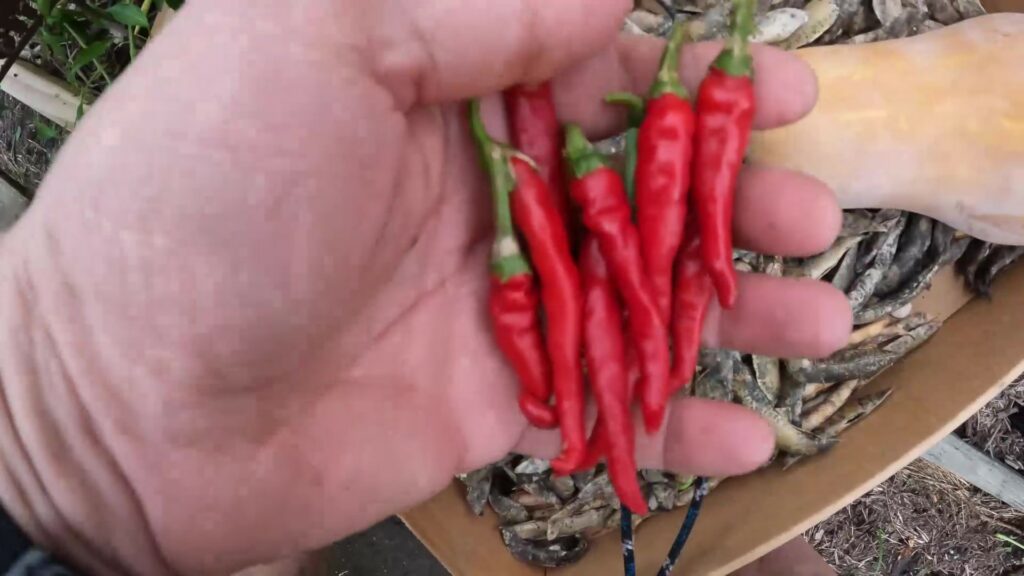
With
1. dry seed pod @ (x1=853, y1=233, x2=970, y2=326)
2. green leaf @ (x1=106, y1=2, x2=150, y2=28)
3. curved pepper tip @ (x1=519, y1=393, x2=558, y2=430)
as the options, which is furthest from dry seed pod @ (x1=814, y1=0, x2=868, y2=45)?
green leaf @ (x1=106, y1=2, x2=150, y2=28)

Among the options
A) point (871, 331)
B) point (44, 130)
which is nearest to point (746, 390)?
point (871, 331)

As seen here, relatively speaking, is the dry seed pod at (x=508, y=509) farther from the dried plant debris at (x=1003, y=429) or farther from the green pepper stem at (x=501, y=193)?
the dried plant debris at (x=1003, y=429)

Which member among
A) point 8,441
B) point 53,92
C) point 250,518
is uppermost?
point 53,92

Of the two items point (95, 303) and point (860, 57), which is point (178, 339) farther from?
point (860, 57)

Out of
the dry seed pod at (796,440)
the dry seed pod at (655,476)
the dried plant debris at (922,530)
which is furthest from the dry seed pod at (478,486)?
the dried plant debris at (922,530)

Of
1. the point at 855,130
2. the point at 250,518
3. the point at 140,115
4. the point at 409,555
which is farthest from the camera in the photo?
the point at 409,555

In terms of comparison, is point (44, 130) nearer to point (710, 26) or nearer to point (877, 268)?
point (710, 26)

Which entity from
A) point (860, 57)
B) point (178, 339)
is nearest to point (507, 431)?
point (178, 339)
